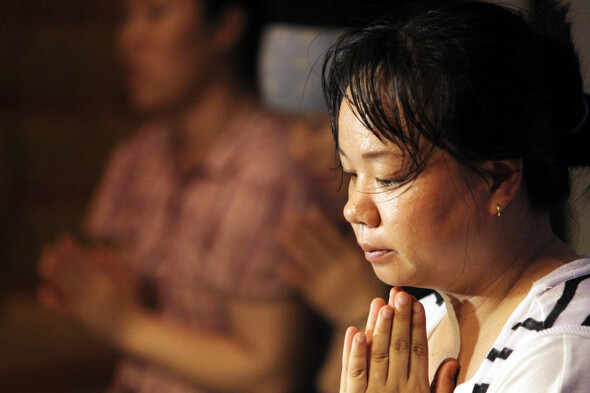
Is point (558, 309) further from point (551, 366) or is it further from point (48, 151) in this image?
point (48, 151)

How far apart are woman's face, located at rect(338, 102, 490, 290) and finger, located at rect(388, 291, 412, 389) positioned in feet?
0.06

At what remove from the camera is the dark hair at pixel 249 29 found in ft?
4.26

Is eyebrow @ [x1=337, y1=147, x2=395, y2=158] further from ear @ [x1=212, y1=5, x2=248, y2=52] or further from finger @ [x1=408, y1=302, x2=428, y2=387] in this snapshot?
ear @ [x1=212, y1=5, x2=248, y2=52]

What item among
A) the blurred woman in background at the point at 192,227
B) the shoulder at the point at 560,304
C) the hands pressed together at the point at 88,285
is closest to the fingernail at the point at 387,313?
the shoulder at the point at 560,304

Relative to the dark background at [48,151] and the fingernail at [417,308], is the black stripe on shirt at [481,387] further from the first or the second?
the dark background at [48,151]

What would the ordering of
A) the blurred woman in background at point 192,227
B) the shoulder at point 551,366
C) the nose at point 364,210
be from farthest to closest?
the blurred woman in background at point 192,227, the nose at point 364,210, the shoulder at point 551,366

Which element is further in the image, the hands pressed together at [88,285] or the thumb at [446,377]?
the hands pressed together at [88,285]

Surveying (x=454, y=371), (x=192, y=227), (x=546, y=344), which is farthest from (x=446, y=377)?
(x=192, y=227)

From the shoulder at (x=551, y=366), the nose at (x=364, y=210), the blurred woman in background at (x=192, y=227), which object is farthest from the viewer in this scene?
the blurred woman in background at (x=192, y=227)

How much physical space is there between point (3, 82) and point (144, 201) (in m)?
0.38

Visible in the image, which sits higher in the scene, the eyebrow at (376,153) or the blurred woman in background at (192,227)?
the eyebrow at (376,153)

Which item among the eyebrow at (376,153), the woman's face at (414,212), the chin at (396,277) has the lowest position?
the chin at (396,277)

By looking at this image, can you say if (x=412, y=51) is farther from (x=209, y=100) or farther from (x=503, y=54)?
(x=209, y=100)

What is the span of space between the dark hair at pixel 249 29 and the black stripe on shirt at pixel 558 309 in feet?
2.88
